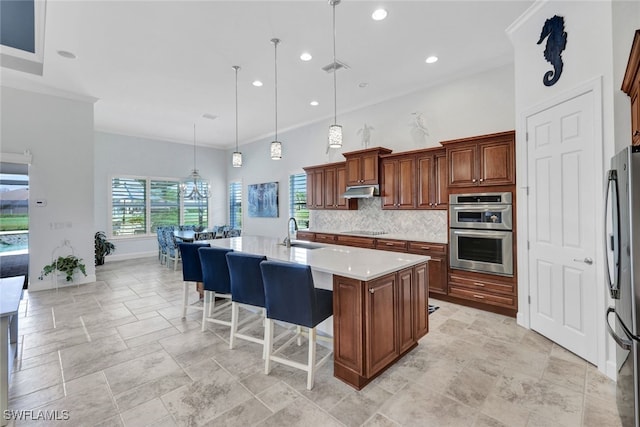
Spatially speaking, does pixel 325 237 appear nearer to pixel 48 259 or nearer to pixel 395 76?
pixel 395 76

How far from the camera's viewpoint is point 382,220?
537 centimetres

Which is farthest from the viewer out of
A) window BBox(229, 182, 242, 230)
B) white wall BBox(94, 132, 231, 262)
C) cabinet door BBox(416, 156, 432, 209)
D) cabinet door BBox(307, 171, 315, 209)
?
window BBox(229, 182, 242, 230)

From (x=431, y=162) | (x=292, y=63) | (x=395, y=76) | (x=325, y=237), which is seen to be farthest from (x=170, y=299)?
(x=395, y=76)

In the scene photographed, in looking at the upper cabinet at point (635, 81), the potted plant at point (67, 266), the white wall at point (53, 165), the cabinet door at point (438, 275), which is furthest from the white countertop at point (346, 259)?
the white wall at point (53, 165)

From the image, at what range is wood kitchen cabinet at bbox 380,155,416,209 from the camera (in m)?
4.69

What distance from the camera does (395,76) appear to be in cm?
449

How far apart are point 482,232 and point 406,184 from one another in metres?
1.44

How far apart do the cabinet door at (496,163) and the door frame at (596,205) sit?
199mm

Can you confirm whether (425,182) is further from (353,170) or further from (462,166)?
(353,170)

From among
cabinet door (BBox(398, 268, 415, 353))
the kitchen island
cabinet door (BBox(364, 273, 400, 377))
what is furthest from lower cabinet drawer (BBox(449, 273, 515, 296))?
cabinet door (BBox(364, 273, 400, 377))

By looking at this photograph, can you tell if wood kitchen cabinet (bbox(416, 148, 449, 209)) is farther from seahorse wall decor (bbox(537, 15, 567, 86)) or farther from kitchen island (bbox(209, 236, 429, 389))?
kitchen island (bbox(209, 236, 429, 389))

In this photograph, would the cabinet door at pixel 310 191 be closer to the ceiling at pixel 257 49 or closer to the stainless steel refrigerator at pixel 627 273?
the ceiling at pixel 257 49

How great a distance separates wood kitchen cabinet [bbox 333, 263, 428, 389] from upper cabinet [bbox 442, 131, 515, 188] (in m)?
2.02

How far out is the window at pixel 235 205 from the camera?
919cm
